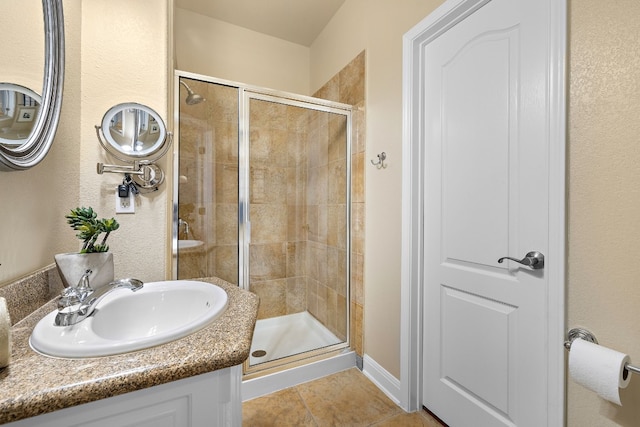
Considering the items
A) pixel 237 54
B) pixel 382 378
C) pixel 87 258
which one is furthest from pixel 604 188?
pixel 237 54

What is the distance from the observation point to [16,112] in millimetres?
783

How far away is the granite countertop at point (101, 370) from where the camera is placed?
47 cm

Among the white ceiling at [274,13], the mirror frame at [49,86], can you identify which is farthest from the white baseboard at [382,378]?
the white ceiling at [274,13]

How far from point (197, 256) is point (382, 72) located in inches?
64.6

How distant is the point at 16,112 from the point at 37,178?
0.80 feet

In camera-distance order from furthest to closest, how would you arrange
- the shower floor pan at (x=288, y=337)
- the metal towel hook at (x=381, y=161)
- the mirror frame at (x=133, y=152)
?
the shower floor pan at (x=288, y=337) < the metal towel hook at (x=381, y=161) < the mirror frame at (x=133, y=152)

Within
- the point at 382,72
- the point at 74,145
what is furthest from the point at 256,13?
the point at 74,145

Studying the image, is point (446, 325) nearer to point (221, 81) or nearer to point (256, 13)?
point (221, 81)

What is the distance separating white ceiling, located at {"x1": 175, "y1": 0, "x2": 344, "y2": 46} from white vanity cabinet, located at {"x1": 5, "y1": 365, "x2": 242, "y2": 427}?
2.50 m

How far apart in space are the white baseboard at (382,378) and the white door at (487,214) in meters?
0.16

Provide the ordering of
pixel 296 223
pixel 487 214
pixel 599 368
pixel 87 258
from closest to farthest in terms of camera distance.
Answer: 1. pixel 599 368
2. pixel 87 258
3. pixel 487 214
4. pixel 296 223

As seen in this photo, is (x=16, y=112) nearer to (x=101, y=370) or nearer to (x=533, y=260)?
(x=101, y=370)

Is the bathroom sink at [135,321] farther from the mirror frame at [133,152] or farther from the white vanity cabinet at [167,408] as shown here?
the mirror frame at [133,152]

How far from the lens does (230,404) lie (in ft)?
2.18
